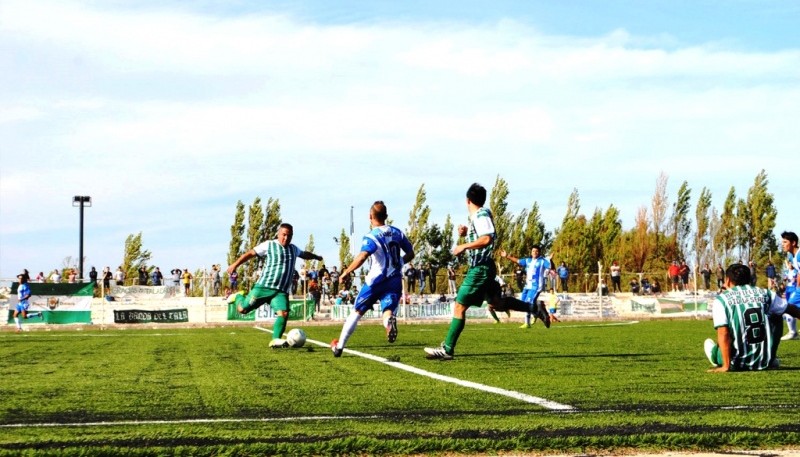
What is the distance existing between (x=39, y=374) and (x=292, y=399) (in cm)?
395

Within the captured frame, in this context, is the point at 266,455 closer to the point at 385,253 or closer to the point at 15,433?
the point at 15,433

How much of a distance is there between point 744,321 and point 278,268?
7.44 metres

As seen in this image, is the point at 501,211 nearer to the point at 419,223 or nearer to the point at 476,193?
the point at 419,223

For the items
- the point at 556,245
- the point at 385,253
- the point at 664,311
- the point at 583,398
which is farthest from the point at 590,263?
the point at 583,398

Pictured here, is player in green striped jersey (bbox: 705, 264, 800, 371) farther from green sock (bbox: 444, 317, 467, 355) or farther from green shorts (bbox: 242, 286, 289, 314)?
green shorts (bbox: 242, 286, 289, 314)

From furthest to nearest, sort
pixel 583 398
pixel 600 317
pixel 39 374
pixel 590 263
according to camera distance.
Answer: pixel 590 263
pixel 600 317
pixel 39 374
pixel 583 398

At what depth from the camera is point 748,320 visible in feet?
28.0

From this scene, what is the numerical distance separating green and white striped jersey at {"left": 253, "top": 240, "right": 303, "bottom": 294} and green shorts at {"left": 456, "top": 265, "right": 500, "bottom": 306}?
3771mm

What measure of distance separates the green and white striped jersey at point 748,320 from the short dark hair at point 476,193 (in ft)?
10.7

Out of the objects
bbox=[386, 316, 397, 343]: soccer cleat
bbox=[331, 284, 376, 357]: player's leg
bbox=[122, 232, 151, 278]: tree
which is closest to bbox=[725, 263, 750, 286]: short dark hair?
bbox=[331, 284, 376, 357]: player's leg

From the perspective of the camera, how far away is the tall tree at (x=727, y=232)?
75.8 m

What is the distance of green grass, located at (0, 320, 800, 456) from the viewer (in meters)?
4.82

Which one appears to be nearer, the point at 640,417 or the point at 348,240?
the point at 640,417

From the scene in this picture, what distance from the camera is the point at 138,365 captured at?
10.9m
